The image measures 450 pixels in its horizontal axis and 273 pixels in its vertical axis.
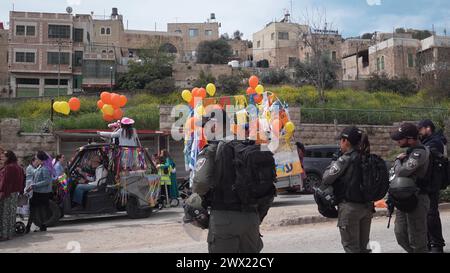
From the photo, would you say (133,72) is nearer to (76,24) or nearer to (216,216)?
(76,24)

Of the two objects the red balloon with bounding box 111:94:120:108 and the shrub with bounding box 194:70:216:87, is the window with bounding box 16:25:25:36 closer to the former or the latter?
the shrub with bounding box 194:70:216:87

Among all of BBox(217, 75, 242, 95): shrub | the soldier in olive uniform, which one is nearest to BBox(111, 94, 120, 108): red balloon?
the soldier in olive uniform

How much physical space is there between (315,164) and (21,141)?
12.7 meters

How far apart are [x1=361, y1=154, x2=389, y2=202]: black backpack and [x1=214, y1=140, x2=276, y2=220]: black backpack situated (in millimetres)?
1224

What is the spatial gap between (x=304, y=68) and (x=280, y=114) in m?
30.6

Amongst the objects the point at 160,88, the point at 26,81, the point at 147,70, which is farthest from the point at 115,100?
the point at 26,81

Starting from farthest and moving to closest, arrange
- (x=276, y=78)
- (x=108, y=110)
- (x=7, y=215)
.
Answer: (x=276, y=78)
(x=108, y=110)
(x=7, y=215)

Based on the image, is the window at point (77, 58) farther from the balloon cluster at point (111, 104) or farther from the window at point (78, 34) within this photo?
the balloon cluster at point (111, 104)

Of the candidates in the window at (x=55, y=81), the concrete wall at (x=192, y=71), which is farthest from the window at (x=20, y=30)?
the concrete wall at (x=192, y=71)

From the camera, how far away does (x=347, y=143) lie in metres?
5.14

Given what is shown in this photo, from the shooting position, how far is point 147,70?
4706 centimetres

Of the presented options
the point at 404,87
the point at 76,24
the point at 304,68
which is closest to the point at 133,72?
the point at 76,24

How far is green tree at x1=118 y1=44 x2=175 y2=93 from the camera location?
45.4 metres

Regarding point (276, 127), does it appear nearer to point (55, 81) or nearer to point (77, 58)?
point (55, 81)
